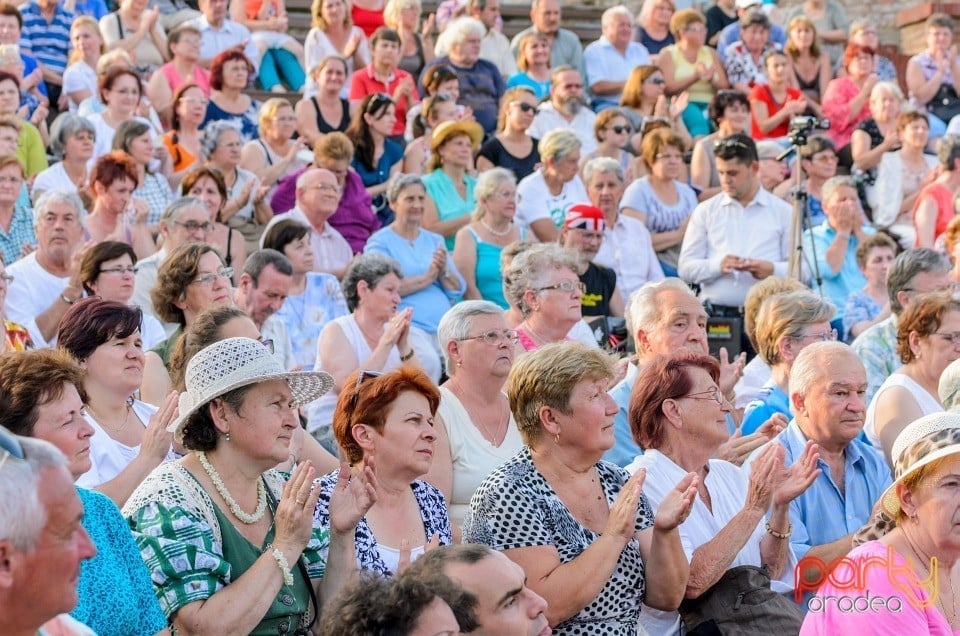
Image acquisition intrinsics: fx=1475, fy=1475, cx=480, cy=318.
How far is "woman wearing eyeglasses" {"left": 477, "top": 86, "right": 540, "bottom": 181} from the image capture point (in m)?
10.8

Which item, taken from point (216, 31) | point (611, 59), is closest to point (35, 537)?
point (216, 31)

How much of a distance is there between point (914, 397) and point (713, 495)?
1450 mm

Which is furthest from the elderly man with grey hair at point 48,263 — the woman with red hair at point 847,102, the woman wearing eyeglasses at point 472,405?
the woman with red hair at point 847,102

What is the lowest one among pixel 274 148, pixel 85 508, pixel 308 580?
pixel 274 148

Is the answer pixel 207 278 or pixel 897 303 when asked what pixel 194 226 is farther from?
pixel 897 303

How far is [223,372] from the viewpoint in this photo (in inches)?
167

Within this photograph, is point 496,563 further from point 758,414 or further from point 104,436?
point 758,414

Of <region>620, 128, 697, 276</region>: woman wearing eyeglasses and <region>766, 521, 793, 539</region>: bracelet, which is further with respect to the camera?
<region>620, 128, 697, 276</region>: woman wearing eyeglasses

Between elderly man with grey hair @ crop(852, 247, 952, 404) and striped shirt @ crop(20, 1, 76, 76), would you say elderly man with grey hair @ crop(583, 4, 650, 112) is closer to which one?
striped shirt @ crop(20, 1, 76, 76)

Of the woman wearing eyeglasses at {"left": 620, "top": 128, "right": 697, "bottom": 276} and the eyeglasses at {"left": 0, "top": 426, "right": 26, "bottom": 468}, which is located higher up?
the eyeglasses at {"left": 0, "top": 426, "right": 26, "bottom": 468}

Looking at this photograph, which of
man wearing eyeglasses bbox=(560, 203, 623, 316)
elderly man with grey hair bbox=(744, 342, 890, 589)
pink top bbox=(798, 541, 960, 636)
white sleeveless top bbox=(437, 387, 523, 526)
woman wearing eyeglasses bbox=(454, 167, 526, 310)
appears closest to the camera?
pink top bbox=(798, 541, 960, 636)

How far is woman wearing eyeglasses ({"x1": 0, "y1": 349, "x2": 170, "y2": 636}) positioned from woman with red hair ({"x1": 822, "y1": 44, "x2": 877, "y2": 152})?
10.0 m

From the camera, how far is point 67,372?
4.02 metres

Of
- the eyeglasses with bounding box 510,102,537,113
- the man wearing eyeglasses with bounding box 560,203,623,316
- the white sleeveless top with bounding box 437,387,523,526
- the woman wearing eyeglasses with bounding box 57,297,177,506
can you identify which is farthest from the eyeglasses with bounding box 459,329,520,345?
the eyeglasses with bounding box 510,102,537,113
